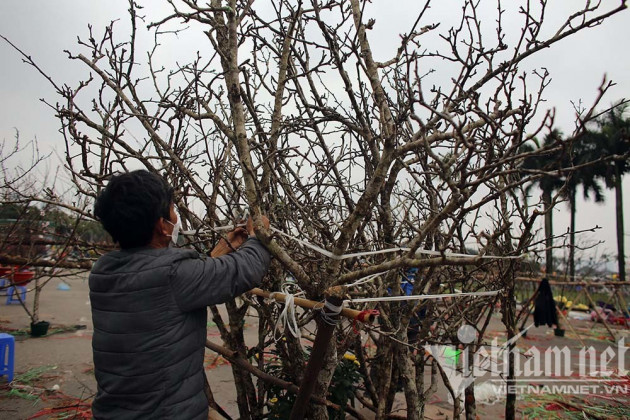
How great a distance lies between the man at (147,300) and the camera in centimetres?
157

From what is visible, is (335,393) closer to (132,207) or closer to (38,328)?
(132,207)

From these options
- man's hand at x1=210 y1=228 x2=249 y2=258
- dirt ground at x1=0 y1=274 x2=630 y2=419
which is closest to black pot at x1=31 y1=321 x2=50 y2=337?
dirt ground at x1=0 y1=274 x2=630 y2=419

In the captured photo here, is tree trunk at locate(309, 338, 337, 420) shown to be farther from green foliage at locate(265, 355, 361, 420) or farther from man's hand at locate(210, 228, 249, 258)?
man's hand at locate(210, 228, 249, 258)

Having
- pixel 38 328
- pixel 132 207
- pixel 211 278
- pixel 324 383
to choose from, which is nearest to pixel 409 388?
pixel 324 383

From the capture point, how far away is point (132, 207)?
5.22ft

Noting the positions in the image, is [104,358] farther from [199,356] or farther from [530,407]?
[530,407]

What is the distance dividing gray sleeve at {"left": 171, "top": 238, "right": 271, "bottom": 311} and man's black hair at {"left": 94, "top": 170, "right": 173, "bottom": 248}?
0.67ft

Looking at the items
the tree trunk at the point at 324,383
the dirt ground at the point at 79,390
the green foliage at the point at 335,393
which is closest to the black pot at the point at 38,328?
the dirt ground at the point at 79,390

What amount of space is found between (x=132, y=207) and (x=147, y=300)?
0.36 meters

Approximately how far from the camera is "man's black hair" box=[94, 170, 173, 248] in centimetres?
159

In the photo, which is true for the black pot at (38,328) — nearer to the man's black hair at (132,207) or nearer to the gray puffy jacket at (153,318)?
the gray puffy jacket at (153,318)

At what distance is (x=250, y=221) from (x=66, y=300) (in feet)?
54.1

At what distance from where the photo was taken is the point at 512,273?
3262 mm

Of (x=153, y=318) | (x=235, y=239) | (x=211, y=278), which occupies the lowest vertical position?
(x=153, y=318)
